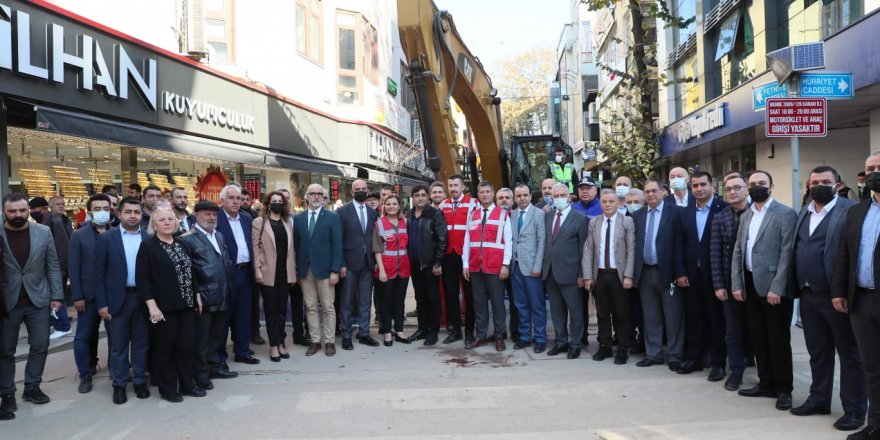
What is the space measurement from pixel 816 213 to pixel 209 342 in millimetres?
5594

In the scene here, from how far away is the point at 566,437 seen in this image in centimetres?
473

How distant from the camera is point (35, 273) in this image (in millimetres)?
5781

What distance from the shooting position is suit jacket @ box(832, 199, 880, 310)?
14.6 feet

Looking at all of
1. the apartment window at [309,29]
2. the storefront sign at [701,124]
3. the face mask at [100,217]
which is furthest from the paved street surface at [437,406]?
the apartment window at [309,29]

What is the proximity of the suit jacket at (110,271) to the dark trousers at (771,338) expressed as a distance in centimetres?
547

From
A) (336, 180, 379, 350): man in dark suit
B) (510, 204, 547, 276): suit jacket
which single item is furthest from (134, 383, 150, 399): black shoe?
(510, 204, 547, 276): suit jacket

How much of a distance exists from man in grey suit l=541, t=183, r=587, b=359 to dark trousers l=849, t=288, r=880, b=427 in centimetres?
306

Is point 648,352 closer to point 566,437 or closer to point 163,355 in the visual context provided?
point 566,437

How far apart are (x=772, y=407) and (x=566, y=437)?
74.4 inches

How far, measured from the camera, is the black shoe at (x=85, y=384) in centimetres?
618

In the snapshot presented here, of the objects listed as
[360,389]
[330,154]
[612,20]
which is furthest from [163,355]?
[612,20]

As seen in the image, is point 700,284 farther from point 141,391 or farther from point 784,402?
point 141,391

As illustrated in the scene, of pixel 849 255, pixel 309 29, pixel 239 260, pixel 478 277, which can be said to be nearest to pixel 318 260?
pixel 239 260

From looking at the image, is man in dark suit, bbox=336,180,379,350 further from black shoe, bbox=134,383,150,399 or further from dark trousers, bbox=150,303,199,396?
black shoe, bbox=134,383,150,399
